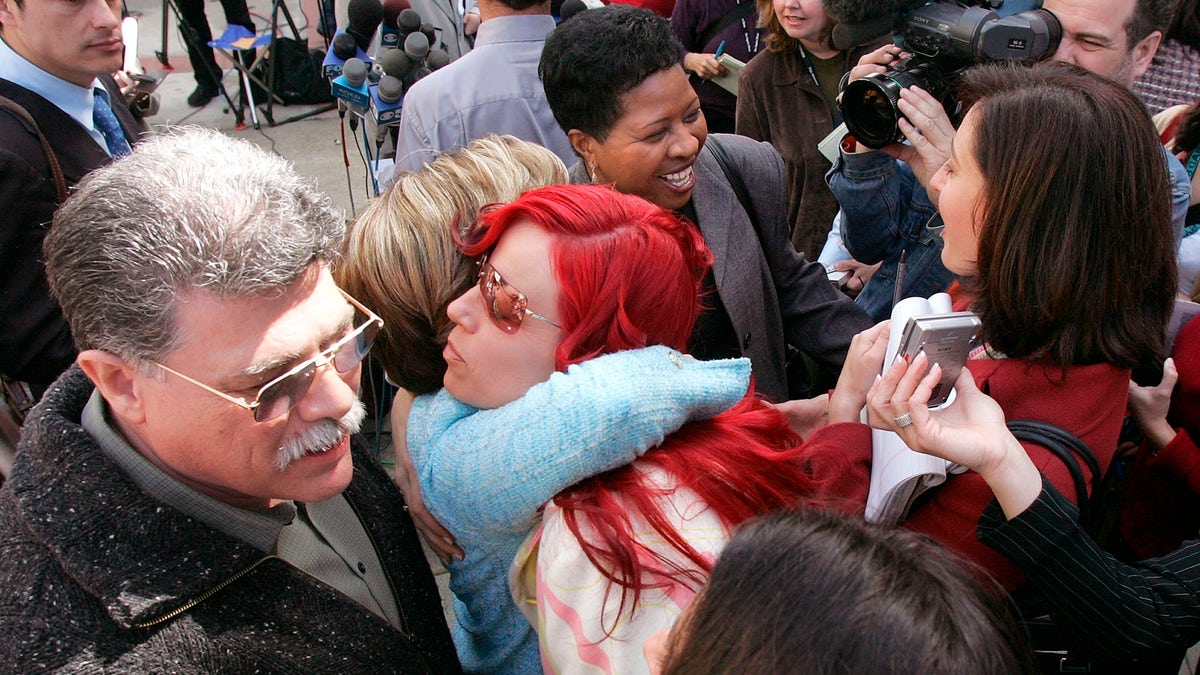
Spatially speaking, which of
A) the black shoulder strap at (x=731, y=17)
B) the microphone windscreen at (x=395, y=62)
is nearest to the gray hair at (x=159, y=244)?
the microphone windscreen at (x=395, y=62)

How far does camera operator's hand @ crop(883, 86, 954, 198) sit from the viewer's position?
6.58ft

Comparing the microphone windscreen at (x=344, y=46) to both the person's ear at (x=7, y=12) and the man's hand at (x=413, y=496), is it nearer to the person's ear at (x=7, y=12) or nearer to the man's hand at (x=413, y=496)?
the person's ear at (x=7, y=12)

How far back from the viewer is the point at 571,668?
113 cm

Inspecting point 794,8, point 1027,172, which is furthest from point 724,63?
point 1027,172

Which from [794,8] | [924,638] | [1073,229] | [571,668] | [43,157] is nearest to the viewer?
[924,638]

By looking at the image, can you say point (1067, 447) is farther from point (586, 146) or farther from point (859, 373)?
point (586, 146)

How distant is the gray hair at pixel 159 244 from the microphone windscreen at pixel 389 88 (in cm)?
208

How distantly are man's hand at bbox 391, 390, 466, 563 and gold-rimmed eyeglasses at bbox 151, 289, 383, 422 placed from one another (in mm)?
278

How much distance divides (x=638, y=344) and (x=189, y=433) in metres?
0.64

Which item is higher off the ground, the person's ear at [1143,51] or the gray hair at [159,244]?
the gray hair at [159,244]

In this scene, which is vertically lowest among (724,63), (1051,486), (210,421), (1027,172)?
(724,63)

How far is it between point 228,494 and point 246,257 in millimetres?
386

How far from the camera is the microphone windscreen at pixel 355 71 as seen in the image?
329cm

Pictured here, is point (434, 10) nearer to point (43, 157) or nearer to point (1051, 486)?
point (43, 157)
